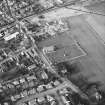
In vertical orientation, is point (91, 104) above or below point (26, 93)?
below

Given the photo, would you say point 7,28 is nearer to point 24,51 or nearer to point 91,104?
point 24,51

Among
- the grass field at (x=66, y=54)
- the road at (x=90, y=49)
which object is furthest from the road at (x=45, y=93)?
the grass field at (x=66, y=54)

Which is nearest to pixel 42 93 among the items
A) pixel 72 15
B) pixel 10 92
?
pixel 10 92

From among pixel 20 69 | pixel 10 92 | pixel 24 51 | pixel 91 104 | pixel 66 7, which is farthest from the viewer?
pixel 66 7

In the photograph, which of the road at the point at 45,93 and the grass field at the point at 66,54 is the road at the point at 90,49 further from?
the road at the point at 45,93

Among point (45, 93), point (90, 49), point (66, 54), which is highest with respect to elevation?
point (66, 54)

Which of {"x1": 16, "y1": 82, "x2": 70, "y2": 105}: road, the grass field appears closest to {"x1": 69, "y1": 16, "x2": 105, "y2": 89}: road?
the grass field

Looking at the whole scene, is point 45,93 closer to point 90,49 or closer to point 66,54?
point 66,54

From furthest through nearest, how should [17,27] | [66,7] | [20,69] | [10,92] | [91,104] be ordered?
[66,7] → [17,27] → [20,69] → [10,92] → [91,104]

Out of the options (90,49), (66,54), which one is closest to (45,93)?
(66,54)
